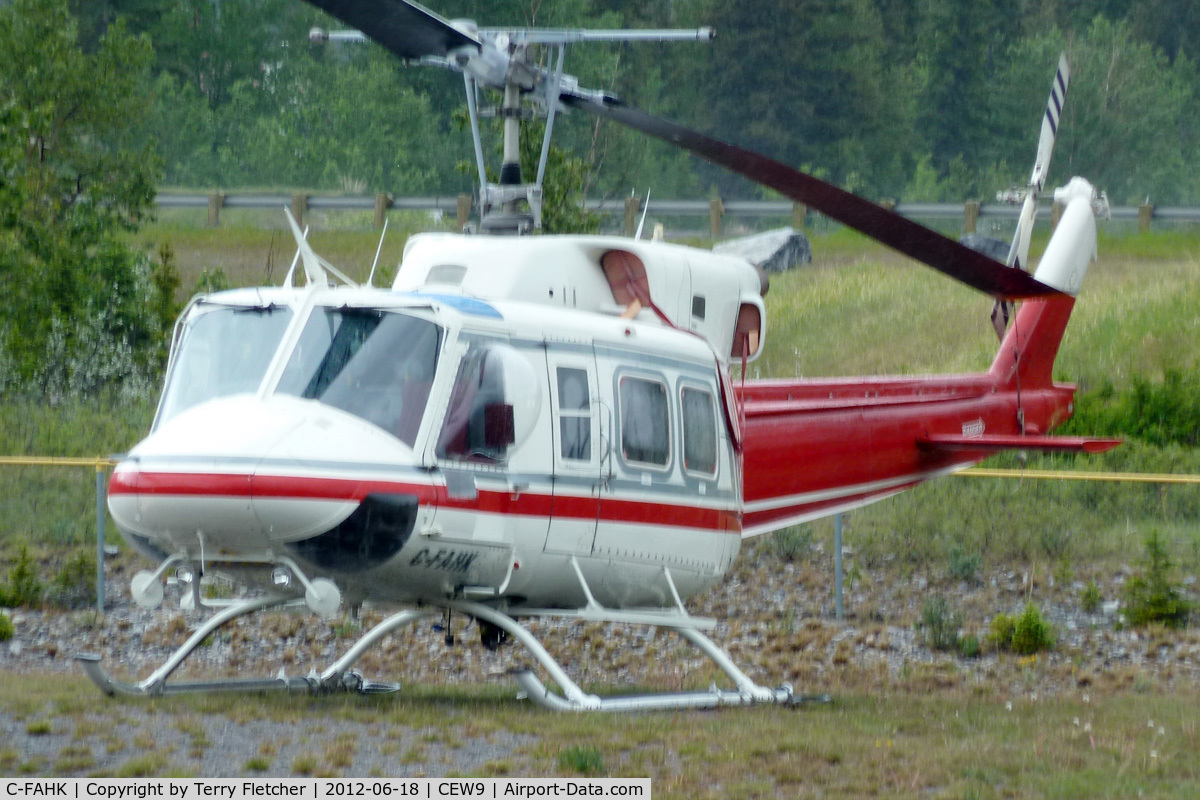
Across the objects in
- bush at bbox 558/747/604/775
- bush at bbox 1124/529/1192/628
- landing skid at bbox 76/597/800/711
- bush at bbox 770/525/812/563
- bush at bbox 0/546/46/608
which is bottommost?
bush at bbox 0/546/46/608

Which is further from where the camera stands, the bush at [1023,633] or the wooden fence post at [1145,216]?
the wooden fence post at [1145,216]

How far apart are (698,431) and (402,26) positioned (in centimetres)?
319

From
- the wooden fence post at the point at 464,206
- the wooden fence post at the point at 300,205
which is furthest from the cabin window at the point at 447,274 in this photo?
the wooden fence post at the point at 300,205

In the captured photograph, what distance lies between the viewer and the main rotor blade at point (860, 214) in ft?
29.2

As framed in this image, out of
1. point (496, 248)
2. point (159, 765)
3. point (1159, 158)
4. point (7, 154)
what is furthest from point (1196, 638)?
point (1159, 158)

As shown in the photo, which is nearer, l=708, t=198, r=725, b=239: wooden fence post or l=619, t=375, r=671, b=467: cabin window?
l=619, t=375, r=671, b=467: cabin window

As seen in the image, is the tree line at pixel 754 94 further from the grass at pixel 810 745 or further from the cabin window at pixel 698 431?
the grass at pixel 810 745

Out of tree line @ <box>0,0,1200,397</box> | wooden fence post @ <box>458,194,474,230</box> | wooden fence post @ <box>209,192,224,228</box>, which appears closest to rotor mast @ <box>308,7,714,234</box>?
wooden fence post @ <box>458,194,474,230</box>

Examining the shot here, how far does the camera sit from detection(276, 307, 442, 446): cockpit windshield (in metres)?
8.17

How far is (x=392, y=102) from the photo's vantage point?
48.7m

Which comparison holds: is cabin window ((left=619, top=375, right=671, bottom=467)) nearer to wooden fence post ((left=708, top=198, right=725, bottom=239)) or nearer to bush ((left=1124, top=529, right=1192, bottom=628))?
bush ((left=1124, top=529, right=1192, bottom=628))

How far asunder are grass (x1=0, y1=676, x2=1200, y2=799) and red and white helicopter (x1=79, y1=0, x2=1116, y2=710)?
19.3 inches

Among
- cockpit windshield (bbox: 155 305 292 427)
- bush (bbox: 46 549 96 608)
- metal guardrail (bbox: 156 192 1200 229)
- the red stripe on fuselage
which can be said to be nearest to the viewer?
the red stripe on fuselage

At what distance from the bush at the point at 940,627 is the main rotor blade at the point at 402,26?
25.0ft
